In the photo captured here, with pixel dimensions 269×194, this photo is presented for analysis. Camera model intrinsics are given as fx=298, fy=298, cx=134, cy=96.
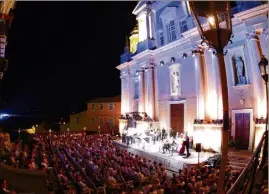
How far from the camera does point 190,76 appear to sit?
2759 centimetres

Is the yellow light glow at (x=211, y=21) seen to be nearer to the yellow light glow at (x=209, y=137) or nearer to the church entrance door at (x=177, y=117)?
the yellow light glow at (x=209, y=137)

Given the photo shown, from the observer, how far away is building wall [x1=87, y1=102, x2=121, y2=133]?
180 ft

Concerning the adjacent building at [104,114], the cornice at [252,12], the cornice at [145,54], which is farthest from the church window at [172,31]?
the adjacent building at [104,114]

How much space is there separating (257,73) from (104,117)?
38.5 meters

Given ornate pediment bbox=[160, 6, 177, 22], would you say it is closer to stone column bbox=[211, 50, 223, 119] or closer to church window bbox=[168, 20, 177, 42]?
church window bbox=[168, 20, 177, 42]

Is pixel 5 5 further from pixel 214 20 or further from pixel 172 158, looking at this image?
pixel 172 158

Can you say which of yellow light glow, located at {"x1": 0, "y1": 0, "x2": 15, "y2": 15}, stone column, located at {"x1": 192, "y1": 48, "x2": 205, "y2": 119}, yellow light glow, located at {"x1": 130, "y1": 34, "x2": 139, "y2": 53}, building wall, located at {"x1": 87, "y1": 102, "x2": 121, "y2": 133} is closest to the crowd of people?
yellow light glow, located at {"x1": 0, "y1": 0, "x2": 15, "y2": 15}

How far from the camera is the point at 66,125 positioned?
59.0 metres

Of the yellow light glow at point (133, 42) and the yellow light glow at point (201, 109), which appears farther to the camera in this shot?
the yellow light glow at point (133, 42)

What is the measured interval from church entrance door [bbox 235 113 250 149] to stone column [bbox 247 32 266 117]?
1.48m

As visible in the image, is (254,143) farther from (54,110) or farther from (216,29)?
(54,110)

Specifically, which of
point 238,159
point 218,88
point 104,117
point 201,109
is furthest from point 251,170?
point 104,117

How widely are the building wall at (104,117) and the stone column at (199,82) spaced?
30.9 metres

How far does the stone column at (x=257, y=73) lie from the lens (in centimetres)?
1969
